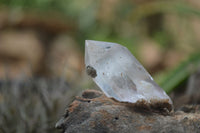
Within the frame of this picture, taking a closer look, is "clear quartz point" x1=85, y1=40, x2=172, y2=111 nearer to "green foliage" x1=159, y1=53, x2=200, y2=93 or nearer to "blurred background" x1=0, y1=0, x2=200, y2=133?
"green foliage" x1=159, y1=53, x2=200, y2=93

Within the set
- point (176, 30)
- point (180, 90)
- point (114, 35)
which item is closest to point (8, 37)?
point (114, 35)

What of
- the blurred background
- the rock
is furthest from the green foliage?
the blurred background

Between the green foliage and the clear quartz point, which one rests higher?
the clear quartz point

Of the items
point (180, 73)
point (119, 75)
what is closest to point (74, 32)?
point (180, 73)

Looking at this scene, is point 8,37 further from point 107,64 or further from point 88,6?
point 107,64

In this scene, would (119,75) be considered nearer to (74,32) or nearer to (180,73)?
(180,73)
